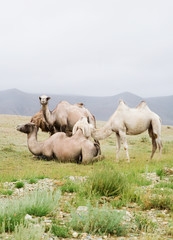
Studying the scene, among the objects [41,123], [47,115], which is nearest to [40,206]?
[47,115]

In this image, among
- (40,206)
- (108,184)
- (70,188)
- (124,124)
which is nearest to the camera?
(40,206)

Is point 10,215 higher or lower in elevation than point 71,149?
higher

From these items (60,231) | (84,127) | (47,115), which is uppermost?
(47,115)

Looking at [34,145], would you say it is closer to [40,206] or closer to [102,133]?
[102,133]

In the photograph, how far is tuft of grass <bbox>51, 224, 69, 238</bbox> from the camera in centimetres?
417

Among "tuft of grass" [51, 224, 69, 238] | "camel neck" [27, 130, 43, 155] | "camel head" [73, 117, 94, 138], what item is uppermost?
"camel head" [73, 117, 94, 138]

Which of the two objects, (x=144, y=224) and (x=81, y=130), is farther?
(x=81, y=130)

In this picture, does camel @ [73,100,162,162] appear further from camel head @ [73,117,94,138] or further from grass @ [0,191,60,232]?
grass @ [0,191,60,232]

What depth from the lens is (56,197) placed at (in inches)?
210

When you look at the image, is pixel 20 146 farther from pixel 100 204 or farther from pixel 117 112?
pixel 100 204

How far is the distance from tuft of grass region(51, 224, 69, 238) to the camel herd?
7.49 m

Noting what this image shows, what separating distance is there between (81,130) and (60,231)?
8325 mm

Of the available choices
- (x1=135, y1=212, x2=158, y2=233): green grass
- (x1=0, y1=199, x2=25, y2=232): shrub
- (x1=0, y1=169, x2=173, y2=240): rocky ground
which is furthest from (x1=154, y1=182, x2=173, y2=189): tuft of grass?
(x1=0, y1=199, x2=25, y2=232): shrub

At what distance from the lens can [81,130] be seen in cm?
1247
